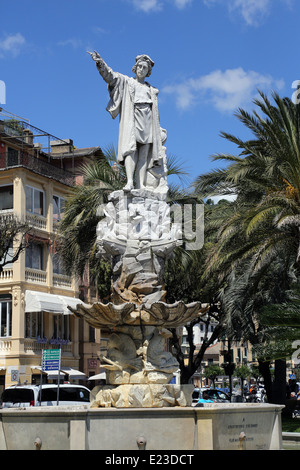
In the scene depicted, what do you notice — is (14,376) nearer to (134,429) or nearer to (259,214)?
(259,214)

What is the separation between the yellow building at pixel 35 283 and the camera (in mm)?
39000

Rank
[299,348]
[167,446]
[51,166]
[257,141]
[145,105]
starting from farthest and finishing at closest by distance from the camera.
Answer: [51,166]
[257,141]
[299,348]
[145,105]
[167,446]

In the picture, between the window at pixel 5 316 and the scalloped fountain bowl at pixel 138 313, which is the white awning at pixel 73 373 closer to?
the window at pixel 5 316

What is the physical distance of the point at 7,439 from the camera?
10.6 metres

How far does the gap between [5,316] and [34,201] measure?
265 inches

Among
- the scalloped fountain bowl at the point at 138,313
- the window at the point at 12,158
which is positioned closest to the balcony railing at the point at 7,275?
the window at the point at 12,158

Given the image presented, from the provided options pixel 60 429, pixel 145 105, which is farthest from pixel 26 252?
pixel 60 429

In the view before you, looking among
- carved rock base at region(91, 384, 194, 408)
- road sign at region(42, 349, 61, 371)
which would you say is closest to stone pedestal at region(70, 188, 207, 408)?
carved rock base at region(91, 384, 194, 408)

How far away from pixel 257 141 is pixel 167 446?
56.4ft

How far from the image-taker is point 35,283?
40844mm

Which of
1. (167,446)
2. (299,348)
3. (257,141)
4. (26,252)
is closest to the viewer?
(167,446)

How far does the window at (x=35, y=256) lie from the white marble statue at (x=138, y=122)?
28.1 metres
